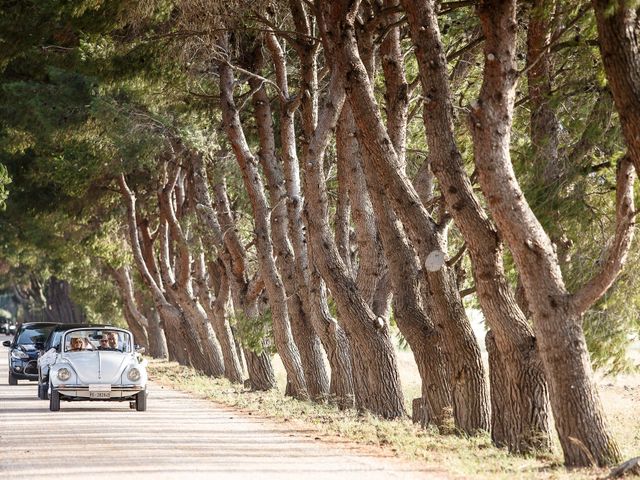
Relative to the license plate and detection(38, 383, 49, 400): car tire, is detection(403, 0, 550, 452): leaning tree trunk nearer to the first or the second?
the license plate

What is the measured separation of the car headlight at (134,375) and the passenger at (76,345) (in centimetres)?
131

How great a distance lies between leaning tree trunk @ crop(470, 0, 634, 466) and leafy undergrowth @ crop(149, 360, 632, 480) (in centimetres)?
53

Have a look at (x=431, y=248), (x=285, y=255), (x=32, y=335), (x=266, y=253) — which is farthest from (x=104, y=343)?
(x=32, y=335)

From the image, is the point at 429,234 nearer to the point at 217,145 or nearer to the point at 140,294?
the point at 217,145

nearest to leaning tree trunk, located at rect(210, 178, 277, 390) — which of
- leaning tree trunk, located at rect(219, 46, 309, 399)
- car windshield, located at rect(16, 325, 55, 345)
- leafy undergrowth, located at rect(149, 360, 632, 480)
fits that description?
leaning tree trunk, located at rect(219, 46, 309, 399)

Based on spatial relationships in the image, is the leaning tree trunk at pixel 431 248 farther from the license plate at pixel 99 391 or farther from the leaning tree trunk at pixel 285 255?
the leaning tree trunk at pixel 285 255

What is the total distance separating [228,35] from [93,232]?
64.3 ft

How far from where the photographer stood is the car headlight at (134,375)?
20341 mm

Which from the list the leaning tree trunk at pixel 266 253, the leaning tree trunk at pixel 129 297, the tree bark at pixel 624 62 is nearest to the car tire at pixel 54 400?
the leaning tree trunk at pixel 266 253

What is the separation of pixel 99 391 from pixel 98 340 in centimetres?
164

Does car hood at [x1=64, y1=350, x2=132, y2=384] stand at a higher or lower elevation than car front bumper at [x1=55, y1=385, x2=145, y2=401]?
higher

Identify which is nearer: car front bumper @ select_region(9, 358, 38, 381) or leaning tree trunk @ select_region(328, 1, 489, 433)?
leaning tree trunk @ select_region(328, 1, 489, 433)

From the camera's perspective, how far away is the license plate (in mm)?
20141

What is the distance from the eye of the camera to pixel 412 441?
14734 millimetres
